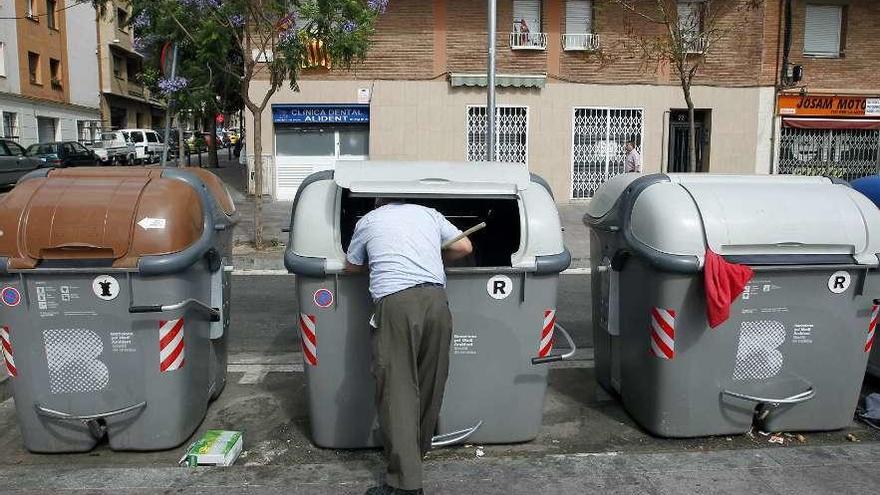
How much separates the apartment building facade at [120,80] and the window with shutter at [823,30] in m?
31.3

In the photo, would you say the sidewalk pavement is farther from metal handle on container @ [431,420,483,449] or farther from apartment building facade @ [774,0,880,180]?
metal handle on container @ [431,420,483,449]

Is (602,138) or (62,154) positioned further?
(62,154)

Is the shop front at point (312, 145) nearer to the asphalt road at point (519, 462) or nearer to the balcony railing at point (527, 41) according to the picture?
the balcony railing at point (527, 41)

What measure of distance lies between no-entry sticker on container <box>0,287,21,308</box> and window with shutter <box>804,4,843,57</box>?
1920 centimetres

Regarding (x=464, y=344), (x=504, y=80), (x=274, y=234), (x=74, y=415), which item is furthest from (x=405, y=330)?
(x=504, y=80)

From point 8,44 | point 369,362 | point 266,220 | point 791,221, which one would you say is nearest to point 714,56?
point 266,220

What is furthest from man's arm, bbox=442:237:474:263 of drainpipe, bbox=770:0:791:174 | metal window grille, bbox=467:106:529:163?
drainpipe, bbox=770:0:791:174

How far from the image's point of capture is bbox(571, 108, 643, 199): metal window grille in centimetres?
1820

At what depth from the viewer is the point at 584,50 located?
58.6ft

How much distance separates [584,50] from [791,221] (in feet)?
48.3

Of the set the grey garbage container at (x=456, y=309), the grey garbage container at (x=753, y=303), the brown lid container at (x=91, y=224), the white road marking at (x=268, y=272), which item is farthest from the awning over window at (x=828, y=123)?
the brown lid container at (x=91, y=224)

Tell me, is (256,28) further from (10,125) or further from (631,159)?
(10,125)

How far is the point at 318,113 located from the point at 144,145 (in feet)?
63.2

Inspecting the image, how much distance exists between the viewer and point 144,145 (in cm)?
3388
